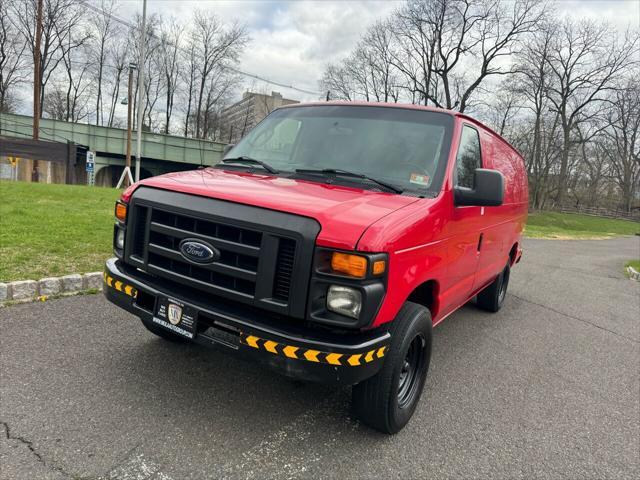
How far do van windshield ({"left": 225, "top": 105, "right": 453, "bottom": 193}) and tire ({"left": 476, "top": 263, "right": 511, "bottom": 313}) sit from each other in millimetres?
3127

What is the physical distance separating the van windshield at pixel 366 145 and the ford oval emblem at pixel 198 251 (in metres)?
1.04

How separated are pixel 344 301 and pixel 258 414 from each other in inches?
47.8

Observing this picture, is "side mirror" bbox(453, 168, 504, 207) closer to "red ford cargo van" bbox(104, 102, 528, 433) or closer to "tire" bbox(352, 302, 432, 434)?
"red ford cargo van" bbox(104, 102, 528, 433)

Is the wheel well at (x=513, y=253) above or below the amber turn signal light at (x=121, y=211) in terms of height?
below

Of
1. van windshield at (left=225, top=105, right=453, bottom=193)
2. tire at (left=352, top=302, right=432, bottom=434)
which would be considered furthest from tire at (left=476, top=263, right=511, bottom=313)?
tire at (left=352, top=302, right=432, bottom=434)

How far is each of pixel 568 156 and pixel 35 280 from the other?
5233 cm

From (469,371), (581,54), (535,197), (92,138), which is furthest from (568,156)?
(469,371)

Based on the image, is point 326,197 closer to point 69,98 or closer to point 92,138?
point 92,138

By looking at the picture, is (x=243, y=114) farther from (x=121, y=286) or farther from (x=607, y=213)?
(x=607, y=213)

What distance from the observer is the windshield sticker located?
3160mm

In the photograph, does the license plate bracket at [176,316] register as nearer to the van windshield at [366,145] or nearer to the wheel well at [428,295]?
the van windshield at [366,145]

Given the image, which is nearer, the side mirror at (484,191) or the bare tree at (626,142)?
the side mirror at (484,191)

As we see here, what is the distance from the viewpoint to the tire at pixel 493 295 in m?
5.98

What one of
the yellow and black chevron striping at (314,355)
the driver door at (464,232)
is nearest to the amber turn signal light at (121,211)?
the yellow and black chevron striping at (314,355)
